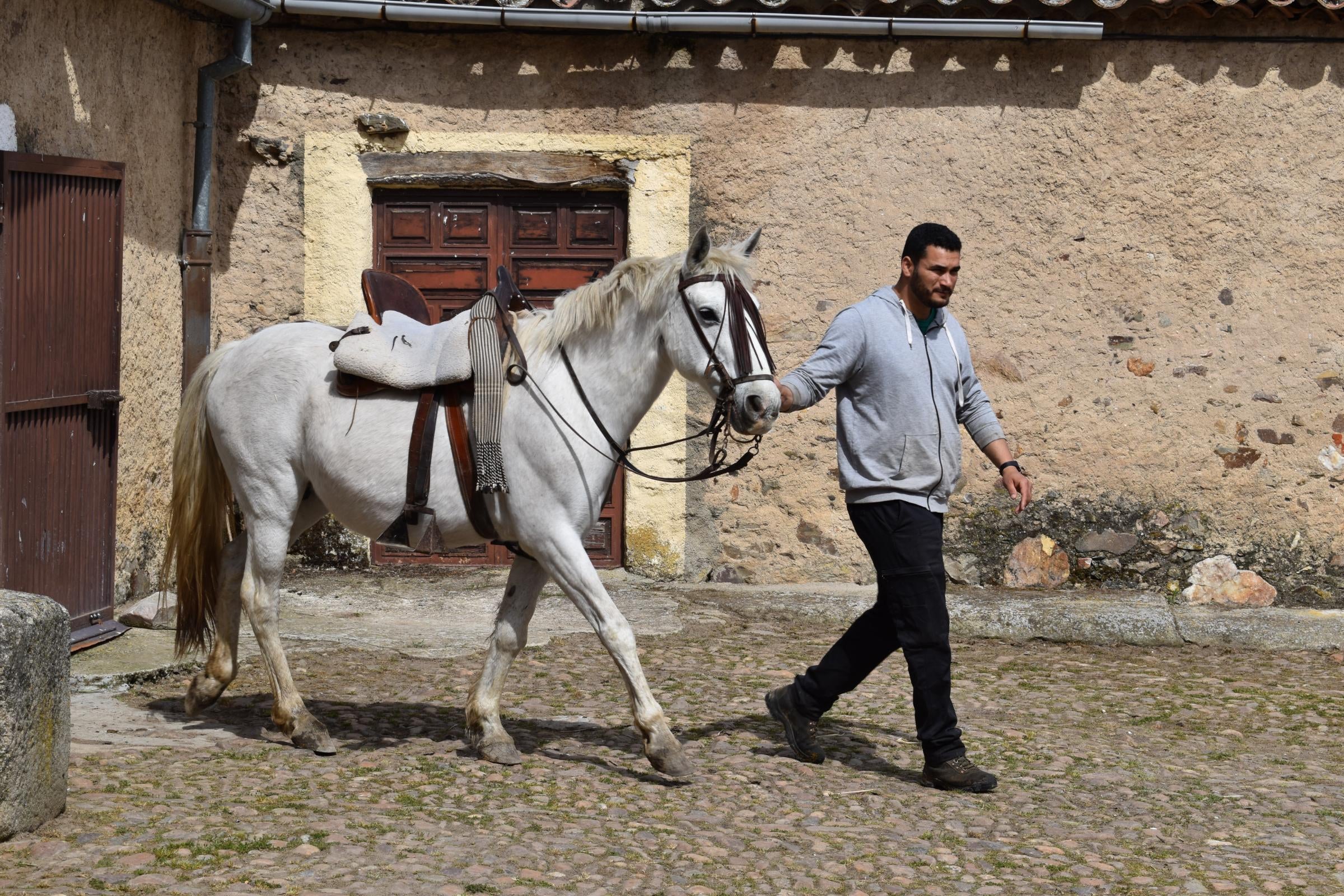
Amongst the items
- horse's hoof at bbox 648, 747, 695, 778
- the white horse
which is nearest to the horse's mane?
the white horse

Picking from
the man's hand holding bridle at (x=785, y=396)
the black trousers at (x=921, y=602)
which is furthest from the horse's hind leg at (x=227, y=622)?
the black trousers at (x=921, y=602)

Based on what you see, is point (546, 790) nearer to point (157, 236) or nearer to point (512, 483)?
point (512, 483)

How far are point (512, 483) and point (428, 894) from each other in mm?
1574

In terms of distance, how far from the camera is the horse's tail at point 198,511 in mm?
5480

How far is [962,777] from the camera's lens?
4.81 m

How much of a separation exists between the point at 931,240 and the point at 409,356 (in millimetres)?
1752

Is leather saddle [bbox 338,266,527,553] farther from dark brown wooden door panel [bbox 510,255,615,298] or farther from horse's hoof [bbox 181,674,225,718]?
dark brown wooden door panel [bbox 510,255,615,298]

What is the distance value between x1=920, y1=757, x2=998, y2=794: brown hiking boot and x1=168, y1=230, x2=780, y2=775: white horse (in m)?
0.80

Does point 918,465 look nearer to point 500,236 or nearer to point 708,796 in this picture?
point 708,796

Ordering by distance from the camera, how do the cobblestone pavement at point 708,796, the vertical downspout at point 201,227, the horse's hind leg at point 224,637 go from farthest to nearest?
the vertical downspout at point 201,227 < the horse's hind leg at point 224,637 < the cobblestone pavement at point 708,796

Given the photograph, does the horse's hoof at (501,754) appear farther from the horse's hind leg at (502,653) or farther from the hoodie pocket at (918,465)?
the hoodie pocket at (918,465)

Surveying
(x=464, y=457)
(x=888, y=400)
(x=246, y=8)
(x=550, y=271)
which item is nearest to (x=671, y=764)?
(x=464, y=457)

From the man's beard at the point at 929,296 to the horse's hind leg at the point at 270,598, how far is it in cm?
229

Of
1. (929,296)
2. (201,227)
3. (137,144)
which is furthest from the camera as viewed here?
(201,227)
